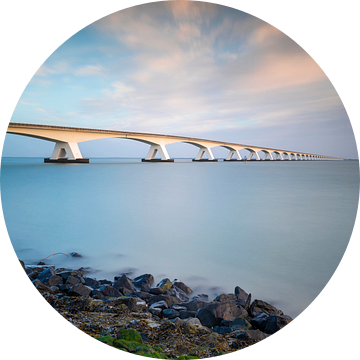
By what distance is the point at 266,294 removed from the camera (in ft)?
11.4

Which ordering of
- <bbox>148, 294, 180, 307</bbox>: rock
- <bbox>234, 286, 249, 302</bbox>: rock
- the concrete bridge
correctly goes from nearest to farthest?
1. <bbox>148, 294, 180, 307</bbox>: rock
2. <bbox>234, 286, 249, 302</bbox>: rock
3. the concrete bridge

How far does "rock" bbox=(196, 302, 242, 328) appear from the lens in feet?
8.57

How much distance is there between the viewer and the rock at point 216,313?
2.61 metres

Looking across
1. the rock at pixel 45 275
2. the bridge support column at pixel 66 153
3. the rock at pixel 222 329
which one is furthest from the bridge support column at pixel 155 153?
the rock at pixel 222 329

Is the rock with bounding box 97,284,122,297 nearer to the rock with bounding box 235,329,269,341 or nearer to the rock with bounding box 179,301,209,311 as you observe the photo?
the rock with bounding box 179,301,209,311

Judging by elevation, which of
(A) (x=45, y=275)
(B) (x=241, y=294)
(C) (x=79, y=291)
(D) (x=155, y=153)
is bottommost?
(A) (x=45, y=275)

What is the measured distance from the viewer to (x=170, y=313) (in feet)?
9.02

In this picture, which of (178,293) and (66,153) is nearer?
(178,293)

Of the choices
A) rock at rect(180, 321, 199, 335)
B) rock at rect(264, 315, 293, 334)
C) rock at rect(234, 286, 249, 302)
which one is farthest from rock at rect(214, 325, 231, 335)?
rock at rect(234, 286, 249, 302)

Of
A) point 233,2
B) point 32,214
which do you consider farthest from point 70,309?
point 32,214

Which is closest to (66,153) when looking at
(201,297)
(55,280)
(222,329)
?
(55,280)

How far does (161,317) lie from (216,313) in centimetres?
65

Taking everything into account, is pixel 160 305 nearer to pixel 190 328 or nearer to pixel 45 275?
pixel 190 328

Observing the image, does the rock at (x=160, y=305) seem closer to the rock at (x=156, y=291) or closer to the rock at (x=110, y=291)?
the rock at (x=156, y=291)
